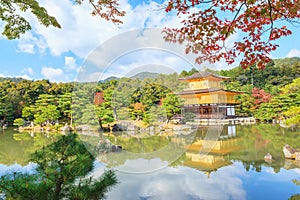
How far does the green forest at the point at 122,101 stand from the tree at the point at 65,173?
3540 millimetres

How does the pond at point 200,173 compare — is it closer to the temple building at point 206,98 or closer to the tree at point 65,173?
the tree at point 65,173

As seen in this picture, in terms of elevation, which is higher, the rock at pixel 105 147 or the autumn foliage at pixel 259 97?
the autumn foliage at pixel 259 97

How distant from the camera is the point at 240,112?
49.4 ft

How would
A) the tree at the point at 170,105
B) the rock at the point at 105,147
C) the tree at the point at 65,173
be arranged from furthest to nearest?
the tree at the point at 170,105
the rock at the point at 105,147
the tree at the point at 65,173

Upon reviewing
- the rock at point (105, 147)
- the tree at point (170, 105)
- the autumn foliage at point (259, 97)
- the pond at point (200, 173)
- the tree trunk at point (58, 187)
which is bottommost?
the pond at point (200, 173)

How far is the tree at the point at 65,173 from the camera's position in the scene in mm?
1217

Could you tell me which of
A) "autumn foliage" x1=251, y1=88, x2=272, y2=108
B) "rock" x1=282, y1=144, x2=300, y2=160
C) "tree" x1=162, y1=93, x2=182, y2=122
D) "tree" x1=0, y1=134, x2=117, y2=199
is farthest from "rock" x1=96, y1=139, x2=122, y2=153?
"autumn foliage" x1=251, y1=88, x2=272, y2=108

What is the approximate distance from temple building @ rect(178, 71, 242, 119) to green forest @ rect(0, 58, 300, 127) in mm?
868

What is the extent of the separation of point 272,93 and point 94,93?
39.4 feet

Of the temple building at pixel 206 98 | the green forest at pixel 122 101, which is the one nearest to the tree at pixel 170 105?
the green forest at pixel 122 101

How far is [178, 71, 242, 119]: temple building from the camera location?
13789 mm

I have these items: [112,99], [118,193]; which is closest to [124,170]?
[118,193]

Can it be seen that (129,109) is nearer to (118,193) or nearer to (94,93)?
(94,93)

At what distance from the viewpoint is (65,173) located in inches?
49.3
